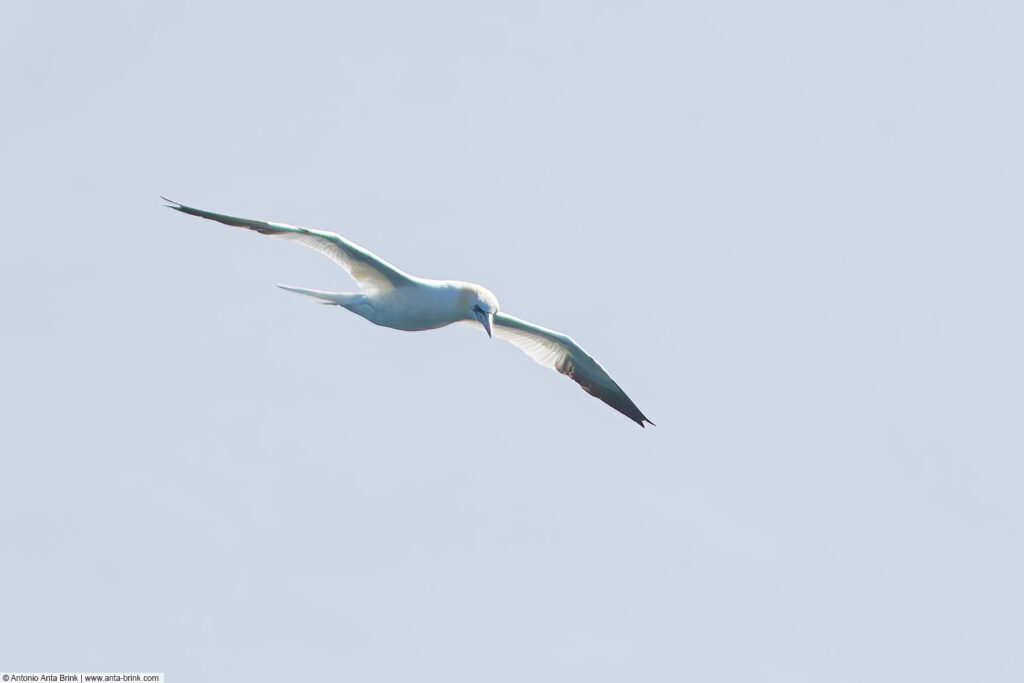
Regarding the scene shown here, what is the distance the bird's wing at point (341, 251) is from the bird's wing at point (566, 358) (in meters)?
3.59

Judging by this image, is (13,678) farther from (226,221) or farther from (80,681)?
(226,221)

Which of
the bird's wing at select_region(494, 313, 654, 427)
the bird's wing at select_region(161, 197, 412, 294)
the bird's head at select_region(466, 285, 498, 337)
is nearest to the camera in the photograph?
the bird's wing at select_region(161, 197, 412, 294)

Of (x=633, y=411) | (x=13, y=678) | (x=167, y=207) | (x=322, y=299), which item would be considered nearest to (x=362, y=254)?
(x=322, y=299)

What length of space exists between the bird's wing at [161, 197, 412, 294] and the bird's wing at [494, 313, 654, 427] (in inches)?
141

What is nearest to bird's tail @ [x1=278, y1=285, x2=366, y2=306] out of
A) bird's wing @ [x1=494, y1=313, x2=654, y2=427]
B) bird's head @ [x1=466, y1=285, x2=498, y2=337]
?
bird's head @ [x1=466, y1=285, x2=498, y2=337]

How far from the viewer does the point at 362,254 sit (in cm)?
2611

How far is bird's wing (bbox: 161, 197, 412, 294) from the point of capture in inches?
1003

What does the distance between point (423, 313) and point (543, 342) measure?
13.9 ft

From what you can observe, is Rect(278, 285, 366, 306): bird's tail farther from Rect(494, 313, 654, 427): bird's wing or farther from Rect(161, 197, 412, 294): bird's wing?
Rect(494, 313, 654, 427): bird's wing

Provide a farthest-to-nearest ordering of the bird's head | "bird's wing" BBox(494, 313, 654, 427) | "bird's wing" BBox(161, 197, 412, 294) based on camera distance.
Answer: "bird's wing" BBox(494, 313, 654, 427) → the bird's head → "bird's wing" BBox(161, 197, 412, 294)

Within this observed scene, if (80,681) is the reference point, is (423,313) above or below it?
above

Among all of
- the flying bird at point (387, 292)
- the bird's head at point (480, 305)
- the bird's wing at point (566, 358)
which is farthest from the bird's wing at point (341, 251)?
the bird's wing at point (566, 358)

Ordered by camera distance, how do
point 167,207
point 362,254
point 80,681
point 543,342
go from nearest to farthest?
point 167,207 → point 362,254 → point 80,681 → point 543,342

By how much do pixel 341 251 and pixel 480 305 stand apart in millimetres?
2752
